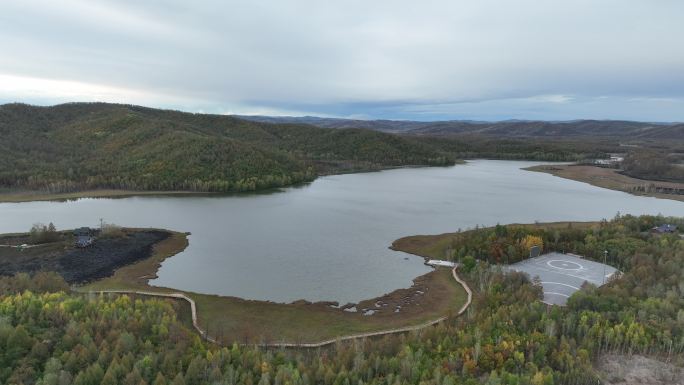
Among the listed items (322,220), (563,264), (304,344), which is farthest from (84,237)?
(563,264)

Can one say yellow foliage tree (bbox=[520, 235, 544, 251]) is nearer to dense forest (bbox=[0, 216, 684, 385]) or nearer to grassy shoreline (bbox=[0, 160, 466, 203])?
dense forest (bbox=[0, 216, 684, 385])

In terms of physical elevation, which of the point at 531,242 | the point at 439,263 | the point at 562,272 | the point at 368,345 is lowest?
the point at 439,263

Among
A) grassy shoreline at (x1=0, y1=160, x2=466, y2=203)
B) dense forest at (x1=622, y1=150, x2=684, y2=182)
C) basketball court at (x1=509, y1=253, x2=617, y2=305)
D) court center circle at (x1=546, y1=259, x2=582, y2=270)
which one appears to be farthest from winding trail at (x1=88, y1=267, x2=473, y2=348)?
dense forest at (x1=622, y1=150, x2=684, y2=182)

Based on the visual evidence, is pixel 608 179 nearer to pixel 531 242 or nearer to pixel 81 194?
pixel 531 242

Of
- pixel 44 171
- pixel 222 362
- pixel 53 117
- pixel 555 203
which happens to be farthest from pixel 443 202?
pixel 53 117

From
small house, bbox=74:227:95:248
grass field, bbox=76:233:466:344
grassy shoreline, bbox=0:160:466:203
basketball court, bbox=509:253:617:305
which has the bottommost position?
grass field, bbox=76:233:466:344

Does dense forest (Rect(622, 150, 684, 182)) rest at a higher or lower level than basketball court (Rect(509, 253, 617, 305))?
higher

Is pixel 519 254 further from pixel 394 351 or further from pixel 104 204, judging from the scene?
pixel 104 204
